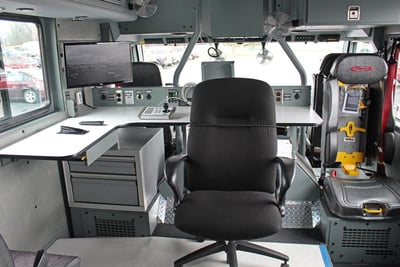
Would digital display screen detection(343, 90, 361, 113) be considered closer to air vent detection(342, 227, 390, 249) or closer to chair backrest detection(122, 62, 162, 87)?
air vent detection(342, 227, 390, 249)

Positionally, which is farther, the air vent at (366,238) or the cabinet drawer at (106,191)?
the cabinet drawer at (106,191)

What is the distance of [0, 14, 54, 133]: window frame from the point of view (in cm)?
205

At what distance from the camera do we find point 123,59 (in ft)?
9.06

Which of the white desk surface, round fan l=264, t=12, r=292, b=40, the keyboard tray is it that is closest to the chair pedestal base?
the white desk surface

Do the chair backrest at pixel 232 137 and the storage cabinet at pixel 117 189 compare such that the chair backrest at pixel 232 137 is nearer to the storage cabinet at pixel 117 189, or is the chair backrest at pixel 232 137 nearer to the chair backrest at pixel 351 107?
the storage cabinet at pixel 117 189

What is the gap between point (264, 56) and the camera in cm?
374

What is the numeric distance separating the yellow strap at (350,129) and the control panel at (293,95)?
1.30 feet

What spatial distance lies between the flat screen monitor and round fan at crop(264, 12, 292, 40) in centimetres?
115

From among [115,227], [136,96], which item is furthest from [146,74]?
[115,227]

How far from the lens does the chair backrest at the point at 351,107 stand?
251 cm

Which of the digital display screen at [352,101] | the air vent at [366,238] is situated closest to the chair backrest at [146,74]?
the digital display screen at [352,101]

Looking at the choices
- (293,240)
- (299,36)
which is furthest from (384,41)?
(293,240)

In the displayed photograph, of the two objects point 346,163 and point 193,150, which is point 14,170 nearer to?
point 193,150

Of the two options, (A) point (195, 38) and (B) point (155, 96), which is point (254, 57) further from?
(B) point (155, 96)
